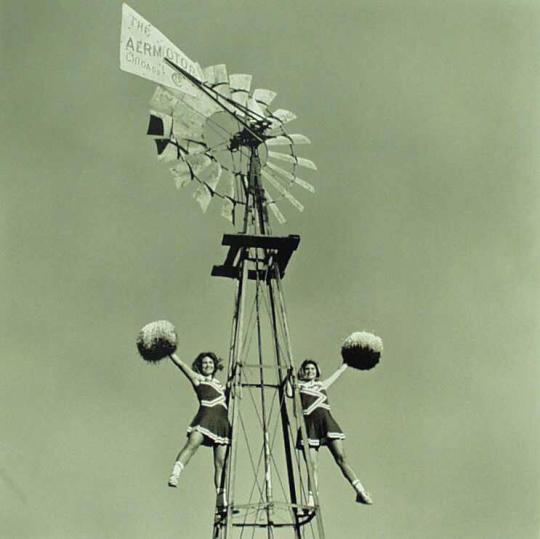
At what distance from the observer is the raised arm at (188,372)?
1115 centimetres

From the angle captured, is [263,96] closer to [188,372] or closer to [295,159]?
[295,159]

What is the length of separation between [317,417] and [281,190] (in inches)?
140

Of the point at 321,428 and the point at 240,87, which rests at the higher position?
the point at 240,87

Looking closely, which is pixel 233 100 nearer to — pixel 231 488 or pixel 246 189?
pixel 246 189

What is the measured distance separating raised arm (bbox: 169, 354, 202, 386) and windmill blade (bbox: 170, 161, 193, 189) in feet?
7.97

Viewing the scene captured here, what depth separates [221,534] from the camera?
10.4 metres

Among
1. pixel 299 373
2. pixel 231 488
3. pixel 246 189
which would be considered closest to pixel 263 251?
pixel 246 189

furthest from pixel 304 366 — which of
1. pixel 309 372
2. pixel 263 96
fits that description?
pixel 263 96

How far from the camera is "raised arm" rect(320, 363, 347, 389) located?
1180 centimetres

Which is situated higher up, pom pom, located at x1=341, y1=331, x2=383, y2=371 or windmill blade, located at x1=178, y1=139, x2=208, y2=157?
windmill blade, located at x1=178, y1=139, x2=208, y2=157

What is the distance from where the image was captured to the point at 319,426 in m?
11.3

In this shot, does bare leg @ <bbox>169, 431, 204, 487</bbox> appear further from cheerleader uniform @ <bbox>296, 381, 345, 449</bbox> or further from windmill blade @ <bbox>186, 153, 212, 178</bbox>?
windmill blade @ <bbox>186, 153, 212, 178</bbox>

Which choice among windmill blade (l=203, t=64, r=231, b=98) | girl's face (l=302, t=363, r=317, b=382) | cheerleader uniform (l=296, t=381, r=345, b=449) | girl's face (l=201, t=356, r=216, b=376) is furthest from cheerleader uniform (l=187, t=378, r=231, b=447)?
windmill blade (l=203, t=64, r=231, b=98)

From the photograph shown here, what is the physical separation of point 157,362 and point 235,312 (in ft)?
4.45
